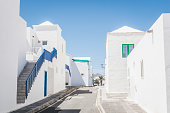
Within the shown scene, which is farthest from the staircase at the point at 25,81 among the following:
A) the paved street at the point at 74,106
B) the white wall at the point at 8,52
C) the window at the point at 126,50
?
the window at the point at 126,50

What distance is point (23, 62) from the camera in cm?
1442

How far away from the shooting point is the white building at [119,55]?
1752 centimetres

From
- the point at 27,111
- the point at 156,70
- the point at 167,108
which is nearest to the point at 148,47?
the point at 156,70

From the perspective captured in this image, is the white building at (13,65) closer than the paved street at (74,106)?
Yes

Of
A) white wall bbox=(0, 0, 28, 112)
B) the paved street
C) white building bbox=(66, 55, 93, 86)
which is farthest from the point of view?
white building bbox=(66, 55, 93, 86)

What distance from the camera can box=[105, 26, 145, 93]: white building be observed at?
57.5ft

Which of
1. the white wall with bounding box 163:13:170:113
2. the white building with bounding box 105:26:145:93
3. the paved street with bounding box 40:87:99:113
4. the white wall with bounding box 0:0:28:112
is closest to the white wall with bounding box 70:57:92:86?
the white building with bounding box 105:26:145:93

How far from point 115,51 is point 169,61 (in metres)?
11.5

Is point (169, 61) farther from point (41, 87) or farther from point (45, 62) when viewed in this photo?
point (45, 62)

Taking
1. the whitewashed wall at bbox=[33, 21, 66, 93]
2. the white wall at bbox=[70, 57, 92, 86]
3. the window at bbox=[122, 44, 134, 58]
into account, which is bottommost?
the white wall at bbox=[70, 57, 92, 86]

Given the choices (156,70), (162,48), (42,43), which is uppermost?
(42,43)

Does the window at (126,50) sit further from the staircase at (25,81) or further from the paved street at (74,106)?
the staircase at (25,81)

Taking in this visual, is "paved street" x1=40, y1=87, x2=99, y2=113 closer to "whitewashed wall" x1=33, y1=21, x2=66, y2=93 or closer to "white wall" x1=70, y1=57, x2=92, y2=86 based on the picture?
"whitewashed wall" x1=33, y1=21, x2=66, y2=93

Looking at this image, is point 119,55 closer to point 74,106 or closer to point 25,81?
point 74,106
